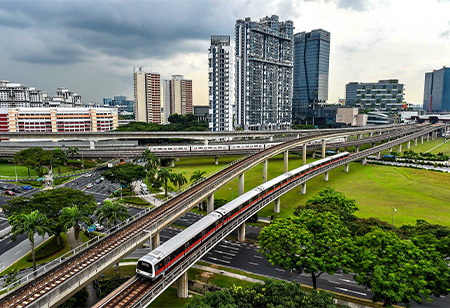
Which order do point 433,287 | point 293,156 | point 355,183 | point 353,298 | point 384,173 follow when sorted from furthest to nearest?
point 293,156 < point 384,173 < point 355,183 < point 353,298 < point 433,287

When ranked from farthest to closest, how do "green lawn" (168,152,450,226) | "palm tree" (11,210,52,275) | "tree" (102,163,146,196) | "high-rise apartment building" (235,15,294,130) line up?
1. "high-rise apartment building" (235,15,294,130)
2. "tree" (102,163,146,196)
3. "green lawn" (168,152,450,226)
4. "palm tree" (11,210,52,275)

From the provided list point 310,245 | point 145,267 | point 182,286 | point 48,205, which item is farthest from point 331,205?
point 48,205

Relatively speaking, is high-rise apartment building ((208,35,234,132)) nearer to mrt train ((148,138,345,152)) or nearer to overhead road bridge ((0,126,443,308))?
mrt train ((148,138,345,152))

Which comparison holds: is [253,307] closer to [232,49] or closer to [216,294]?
[216,294]

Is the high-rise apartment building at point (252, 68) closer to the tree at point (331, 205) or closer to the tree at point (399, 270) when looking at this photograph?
the tree at point (331, 205)

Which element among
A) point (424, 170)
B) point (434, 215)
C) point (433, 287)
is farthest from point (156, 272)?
point (424, 170)

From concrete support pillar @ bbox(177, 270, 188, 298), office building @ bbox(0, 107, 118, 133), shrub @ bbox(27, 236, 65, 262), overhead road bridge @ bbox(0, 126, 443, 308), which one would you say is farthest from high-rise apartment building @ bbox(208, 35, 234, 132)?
concrete support pillar @ bbox(177, 270, 188, 298)

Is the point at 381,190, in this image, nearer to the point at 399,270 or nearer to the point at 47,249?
the point at 399,270
